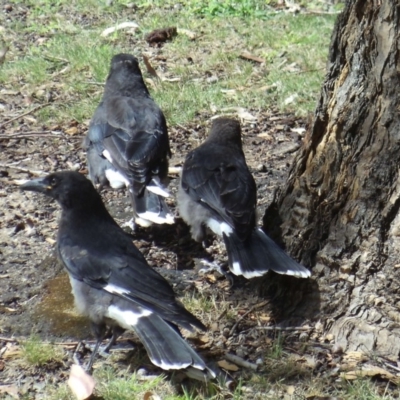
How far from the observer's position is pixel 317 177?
18.6ft

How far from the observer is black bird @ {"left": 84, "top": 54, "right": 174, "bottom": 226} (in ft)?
24.6

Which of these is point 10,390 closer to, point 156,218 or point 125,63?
point 156,218

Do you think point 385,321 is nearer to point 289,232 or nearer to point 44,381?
point 289,232

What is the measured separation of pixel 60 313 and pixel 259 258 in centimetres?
156

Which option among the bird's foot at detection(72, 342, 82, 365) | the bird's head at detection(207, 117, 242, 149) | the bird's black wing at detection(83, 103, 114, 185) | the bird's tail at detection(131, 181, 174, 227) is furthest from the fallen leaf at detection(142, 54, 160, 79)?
the bird's foot at detection(72, 342, 82, 365)

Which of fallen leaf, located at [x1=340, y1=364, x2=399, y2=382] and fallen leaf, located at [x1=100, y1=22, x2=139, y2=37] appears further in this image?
fallen leaf, located at [x1=100, y1=22, x2=139, y2=37]

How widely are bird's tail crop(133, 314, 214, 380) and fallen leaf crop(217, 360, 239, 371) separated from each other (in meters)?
Answer: 0.31

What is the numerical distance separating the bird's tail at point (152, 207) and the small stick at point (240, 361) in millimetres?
1949

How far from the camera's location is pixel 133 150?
7.89 metres

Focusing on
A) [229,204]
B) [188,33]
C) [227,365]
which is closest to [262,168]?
[229,204]

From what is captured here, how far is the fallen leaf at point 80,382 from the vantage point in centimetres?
505

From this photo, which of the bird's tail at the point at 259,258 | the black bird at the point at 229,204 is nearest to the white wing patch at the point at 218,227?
the black bird at the point at 229,204

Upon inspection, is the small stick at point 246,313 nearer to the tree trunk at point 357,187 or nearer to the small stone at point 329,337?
the tree trunk at point 357,187

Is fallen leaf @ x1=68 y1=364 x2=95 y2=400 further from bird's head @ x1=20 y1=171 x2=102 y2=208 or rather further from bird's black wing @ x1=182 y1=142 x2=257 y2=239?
bird's black wing @ x1=182 y1=142 x2=257 y2=239
